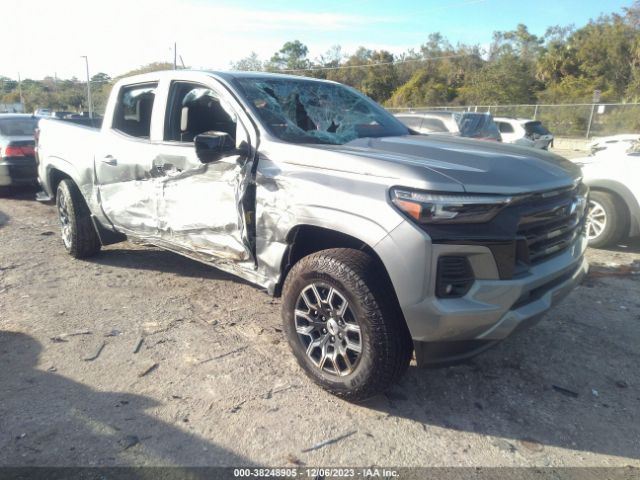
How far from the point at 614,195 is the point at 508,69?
35.1m

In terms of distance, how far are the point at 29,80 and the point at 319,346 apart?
117007 millimetres

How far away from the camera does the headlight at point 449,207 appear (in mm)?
2484

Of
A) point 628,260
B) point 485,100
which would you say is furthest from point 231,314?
point 485,100

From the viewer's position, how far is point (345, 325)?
2869 mm

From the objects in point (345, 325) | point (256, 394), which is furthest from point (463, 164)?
point (256, 394)

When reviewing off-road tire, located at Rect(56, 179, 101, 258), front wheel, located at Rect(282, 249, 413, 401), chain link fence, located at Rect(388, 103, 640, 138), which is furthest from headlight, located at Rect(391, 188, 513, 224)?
chain link fence, located at Rect(388, 103, 640, 138)

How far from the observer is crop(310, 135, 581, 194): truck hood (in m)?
2.57

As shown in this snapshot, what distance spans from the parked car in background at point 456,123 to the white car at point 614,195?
4.19 m

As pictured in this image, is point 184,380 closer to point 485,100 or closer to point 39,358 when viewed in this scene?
point 39,358

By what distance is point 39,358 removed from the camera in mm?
3430

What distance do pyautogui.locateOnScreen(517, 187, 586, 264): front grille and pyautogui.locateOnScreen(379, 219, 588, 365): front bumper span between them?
5.7 inches

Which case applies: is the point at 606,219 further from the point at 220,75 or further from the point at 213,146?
the point at 213,146

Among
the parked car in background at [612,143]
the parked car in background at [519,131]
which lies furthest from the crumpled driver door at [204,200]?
the parked car in background at [519,131]

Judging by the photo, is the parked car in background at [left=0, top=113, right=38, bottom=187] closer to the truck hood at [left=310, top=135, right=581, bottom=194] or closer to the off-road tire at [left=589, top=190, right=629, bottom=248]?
the truck hood at [left=310, top=135, right=581, bottom=194]
